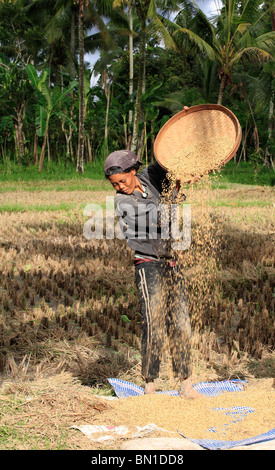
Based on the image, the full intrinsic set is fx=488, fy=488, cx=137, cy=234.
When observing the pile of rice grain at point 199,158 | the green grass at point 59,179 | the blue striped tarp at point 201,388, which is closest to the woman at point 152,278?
the blue striped tarp at point 201,388

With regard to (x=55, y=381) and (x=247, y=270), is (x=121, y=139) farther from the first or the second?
(x=55, y=381)

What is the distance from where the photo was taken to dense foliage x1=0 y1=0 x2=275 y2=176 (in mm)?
15688

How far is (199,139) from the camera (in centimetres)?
340

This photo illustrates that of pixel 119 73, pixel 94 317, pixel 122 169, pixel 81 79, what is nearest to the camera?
pixel 122 169

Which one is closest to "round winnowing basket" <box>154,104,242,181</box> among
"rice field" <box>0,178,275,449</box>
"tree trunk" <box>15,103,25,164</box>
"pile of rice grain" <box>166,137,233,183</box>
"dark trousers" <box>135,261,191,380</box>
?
"pile of rice grain" <box>166,137,233,183</box>

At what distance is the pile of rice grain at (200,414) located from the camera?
2.36 m

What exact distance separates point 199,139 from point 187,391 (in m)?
1.68

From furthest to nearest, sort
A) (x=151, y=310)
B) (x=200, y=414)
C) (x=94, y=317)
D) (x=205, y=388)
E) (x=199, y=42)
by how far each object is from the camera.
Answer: (x=199, y=42) < (x=94, y=317) < (x=205, y=388) < (x=151, y=310) < (x=200, y=414)

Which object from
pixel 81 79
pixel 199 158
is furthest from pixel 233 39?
pixel 199 158

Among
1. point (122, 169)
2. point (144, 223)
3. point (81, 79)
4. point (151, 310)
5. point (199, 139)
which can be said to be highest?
point (81, 79)

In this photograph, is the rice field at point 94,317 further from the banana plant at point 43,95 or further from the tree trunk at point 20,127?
the tree trunk at point 20,127

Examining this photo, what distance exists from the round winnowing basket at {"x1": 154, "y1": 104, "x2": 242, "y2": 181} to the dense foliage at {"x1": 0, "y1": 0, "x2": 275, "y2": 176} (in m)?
8.89

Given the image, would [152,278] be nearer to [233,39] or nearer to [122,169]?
[122,169]

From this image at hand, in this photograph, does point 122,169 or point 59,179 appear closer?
point 122,169
